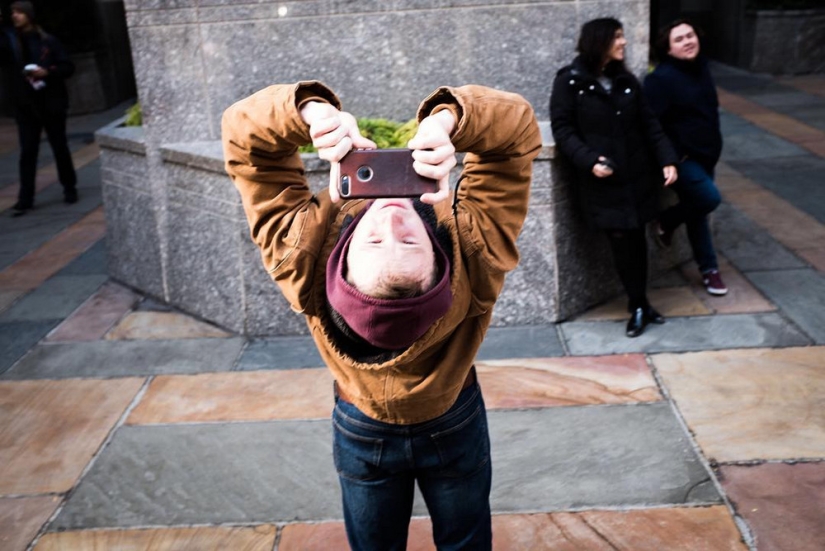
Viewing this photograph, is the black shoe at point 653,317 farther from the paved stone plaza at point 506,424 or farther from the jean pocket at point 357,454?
the jean pocket at point 357,454

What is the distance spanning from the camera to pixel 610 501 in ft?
11.7

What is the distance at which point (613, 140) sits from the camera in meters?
4.95

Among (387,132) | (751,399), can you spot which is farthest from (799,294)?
(387,132)

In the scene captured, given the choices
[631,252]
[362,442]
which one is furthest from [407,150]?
[631,252]

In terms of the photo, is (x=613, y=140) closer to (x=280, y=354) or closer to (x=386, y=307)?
(x=280, y=354)

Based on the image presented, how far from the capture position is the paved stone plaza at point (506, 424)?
3.49 metres

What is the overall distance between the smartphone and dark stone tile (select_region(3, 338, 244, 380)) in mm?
3384

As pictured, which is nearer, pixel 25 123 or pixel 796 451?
pixel 796 451

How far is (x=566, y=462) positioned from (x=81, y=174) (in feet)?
27.3

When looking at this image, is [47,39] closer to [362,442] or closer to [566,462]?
[566,462]

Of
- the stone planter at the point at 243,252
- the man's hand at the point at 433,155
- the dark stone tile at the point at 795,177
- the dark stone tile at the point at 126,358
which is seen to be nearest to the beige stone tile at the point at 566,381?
the stone planter at the point at 243,252

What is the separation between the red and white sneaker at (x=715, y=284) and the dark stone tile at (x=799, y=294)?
0.26 metres

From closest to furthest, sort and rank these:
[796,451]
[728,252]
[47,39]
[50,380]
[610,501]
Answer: [610,501], [796,451], [50,380], [728,252], [47,39]

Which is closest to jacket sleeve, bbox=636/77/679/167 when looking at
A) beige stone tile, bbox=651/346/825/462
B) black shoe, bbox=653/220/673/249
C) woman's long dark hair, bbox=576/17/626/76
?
woman's long dark hair, bbox=576/17/626/76
